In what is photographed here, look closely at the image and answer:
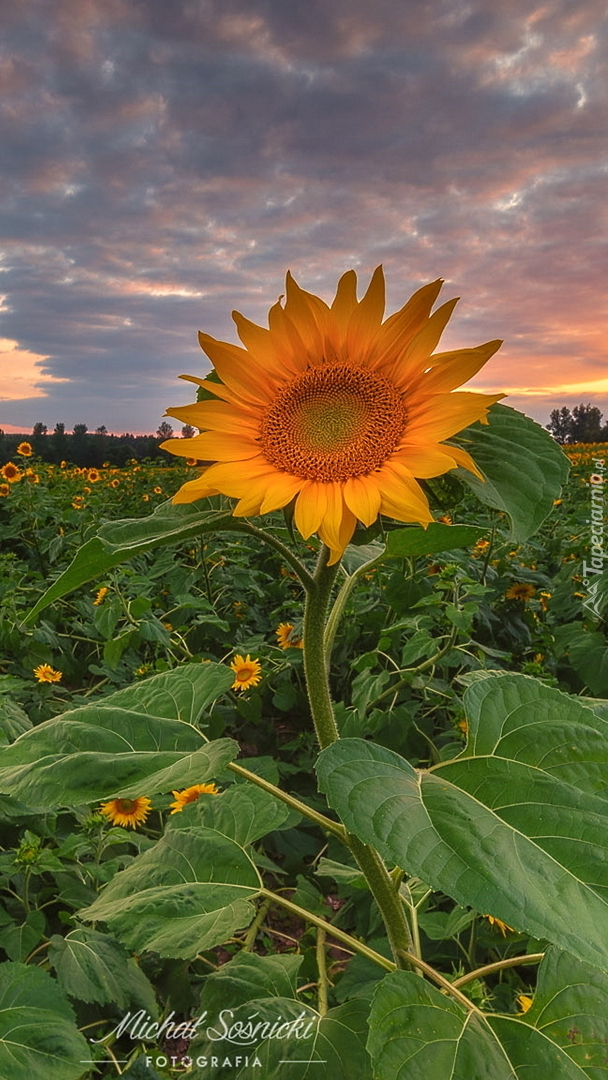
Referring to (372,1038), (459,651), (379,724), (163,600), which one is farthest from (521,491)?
(163,600)

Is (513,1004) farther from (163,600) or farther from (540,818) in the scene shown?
(163,600)

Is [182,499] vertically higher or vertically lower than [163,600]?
higher

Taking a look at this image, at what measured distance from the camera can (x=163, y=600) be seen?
A: 4.09m

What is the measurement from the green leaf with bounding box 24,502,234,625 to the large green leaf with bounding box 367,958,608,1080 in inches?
21.0

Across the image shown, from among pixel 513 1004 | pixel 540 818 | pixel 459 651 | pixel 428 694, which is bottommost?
pixel 513 1004

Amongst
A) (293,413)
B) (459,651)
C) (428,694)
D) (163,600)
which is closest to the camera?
(293,413)

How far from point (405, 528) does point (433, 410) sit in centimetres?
14

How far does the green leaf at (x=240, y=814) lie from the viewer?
110 centimetres

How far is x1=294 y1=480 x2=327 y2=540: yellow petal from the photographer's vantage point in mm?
796

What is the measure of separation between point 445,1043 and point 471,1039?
3 centimetres

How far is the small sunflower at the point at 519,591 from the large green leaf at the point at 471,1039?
242 centimetres

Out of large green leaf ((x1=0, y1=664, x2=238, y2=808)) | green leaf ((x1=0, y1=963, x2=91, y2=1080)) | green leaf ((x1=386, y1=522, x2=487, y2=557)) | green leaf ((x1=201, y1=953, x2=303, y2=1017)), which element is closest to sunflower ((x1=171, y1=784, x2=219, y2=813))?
green leaf ((x1=0, y1=963, x2=91, y2=1080))

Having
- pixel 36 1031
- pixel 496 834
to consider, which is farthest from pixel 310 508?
pixel 36 1031

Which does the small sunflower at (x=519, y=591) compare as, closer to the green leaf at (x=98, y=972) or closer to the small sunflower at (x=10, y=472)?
the green leaf at (x=98, y=972)
